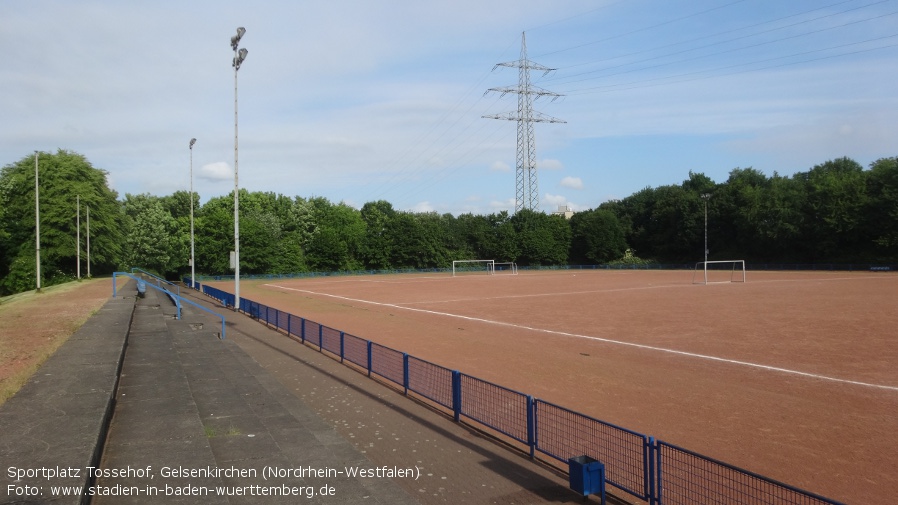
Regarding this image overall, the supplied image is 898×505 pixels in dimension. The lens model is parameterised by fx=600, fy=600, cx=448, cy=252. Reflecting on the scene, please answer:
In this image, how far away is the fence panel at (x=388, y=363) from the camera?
46.5 feet

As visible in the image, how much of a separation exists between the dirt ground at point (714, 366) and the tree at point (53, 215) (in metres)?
44.0

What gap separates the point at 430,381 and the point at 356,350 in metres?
4.58

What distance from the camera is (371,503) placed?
7.08 m

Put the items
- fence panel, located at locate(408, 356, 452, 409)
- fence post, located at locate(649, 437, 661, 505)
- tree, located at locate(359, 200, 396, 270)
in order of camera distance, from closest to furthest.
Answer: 1. fence post, located at locate(649, 437, 661, 505)
2. fence panel, located at locate(408, 356, 452, 409)
3. tree, located at locate(359, 200, 396, 270)

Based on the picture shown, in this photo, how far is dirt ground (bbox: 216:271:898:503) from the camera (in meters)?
10.0

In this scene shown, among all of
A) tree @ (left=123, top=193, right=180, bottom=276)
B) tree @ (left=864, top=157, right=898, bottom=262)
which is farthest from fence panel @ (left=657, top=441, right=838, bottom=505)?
tree @ (left=123, top=193, right=180, bottom=276)

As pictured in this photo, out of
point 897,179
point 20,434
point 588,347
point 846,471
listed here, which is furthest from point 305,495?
point 897,179

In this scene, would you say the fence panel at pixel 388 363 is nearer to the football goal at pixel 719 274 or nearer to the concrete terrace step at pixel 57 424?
the concrete terrace step at pixel 57 424

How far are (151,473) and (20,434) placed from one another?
212 centimetres

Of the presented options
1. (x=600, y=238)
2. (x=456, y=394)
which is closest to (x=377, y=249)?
(x=600, y=238)

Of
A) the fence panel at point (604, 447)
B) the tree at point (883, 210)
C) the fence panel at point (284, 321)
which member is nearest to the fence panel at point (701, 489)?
the fence panel at point (604, 447)

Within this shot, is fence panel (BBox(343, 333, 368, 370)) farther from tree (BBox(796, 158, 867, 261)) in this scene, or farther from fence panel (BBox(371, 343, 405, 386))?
tree (BBox(796, 158, 867, 261))

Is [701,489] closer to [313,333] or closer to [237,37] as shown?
[313,333]

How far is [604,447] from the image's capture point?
8.20 meters
